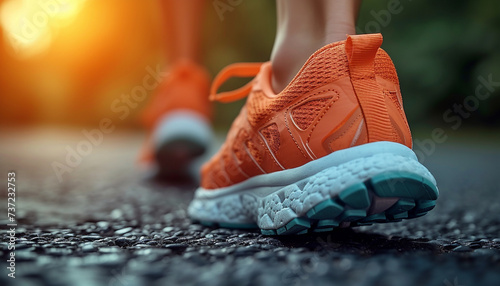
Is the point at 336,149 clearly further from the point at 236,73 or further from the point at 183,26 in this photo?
the point at 183,26

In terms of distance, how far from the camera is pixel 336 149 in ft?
2.37

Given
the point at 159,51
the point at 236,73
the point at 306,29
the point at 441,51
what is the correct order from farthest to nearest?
the point at 159,51 → the point at 441,51 → the point at 236,73 → the point at 306,29

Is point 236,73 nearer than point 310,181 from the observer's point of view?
No

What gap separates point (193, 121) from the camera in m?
1.75

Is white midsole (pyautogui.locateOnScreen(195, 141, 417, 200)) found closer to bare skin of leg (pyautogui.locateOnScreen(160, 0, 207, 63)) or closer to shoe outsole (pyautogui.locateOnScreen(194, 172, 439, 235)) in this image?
shoe outsole (pyautogui.locateOnScreen(194, 172, 439, 235))

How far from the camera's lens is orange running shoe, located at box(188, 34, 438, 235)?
65cm

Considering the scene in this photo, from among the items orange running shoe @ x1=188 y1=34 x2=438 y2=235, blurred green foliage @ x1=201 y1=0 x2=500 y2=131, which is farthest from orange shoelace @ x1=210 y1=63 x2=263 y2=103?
blurred green foliage @ x1=201 y1=0 x2=500 y2=131

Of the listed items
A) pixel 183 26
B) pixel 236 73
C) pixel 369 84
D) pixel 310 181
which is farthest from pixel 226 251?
pixel 183 26

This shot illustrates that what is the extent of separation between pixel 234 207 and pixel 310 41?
15.1 inches

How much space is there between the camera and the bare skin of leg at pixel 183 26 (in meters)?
1.97

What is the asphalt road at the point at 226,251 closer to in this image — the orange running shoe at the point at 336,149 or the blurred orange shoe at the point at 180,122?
the orange running shoe at the point at 336,149

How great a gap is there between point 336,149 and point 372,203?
0.36 feet

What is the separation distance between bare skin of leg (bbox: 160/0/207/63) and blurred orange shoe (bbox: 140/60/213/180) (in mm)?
63

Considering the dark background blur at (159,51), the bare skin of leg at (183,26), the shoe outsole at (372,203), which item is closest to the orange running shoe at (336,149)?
the shoe outsole at (372,203)
